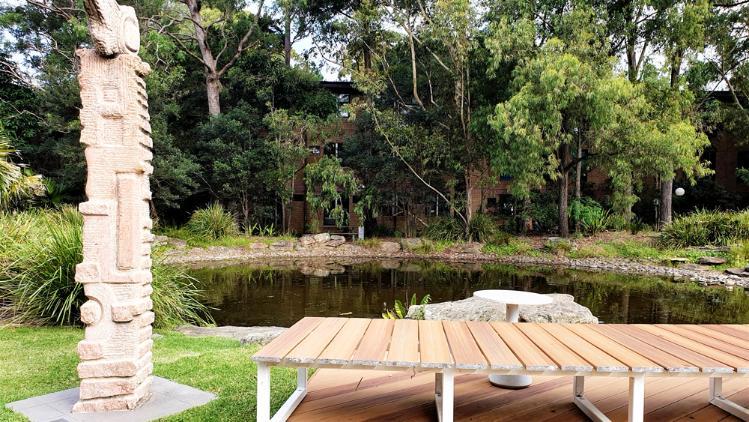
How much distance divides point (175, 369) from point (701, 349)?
12.5 feet

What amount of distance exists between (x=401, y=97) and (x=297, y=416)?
1763 centimetres

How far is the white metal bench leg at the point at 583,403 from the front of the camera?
2674mm

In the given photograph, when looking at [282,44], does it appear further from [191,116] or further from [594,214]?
[594,214]

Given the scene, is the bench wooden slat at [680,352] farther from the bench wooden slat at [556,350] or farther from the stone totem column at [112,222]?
the stone totem column at [112,222]

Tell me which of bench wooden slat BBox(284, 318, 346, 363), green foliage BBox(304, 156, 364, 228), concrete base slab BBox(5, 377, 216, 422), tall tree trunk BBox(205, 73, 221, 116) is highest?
tall tree trunk BBox(205, 73, 221, 116)

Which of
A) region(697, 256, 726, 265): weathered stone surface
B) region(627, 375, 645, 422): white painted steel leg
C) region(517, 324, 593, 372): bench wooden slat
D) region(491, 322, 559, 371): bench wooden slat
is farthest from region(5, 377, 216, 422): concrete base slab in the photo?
region(697, 256, 726, 265): weathered stone surface

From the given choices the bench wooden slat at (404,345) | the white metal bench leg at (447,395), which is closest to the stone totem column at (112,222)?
the bench wooden slat at (404,345)

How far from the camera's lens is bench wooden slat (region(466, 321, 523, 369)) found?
2256 mm

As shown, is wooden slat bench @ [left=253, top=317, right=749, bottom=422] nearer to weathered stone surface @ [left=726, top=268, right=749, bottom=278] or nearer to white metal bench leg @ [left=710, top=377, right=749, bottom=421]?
white metal bench leg @ [left=710, top=377, right=749, bottom=421]

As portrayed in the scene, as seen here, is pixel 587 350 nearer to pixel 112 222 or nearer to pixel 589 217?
pixel 112 222

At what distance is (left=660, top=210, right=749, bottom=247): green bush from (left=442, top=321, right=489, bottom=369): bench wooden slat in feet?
47.0

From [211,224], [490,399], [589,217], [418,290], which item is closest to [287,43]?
[211,224]

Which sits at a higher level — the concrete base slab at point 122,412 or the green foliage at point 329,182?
the green foliage at point 329,182

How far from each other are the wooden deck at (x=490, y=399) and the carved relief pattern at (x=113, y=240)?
128 centimetres
